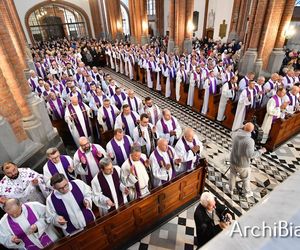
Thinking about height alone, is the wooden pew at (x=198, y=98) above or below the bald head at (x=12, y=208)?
below

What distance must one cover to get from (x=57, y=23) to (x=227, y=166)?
105ft

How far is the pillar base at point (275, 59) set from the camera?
30.8 feet

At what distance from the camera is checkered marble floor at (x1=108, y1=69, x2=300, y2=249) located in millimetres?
4297

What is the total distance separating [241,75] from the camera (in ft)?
32.8

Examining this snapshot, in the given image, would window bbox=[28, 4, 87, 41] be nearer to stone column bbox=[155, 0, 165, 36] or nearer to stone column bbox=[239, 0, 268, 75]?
stone column bbox=[155, 0, 165, 36]

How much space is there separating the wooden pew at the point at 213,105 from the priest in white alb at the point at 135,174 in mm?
4648

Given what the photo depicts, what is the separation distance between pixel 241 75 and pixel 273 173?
629 centimetres

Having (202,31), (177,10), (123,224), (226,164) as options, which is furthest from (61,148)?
(202,31)

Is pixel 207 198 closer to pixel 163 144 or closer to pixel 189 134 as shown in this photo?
pixel 163 144

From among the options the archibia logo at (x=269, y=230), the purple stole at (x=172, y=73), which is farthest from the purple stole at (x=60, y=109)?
the archibia logo at (x=269, y=230)

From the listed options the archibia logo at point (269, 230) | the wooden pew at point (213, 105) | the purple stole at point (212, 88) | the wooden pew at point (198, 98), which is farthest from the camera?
the wooden pew at point (198, 98)

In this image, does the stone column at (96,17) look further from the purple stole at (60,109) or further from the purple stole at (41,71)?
the purple stole at (60,109)

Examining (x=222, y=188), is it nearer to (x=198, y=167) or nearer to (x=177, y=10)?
(x=198, y=167)

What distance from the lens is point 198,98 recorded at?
8.18 metres
